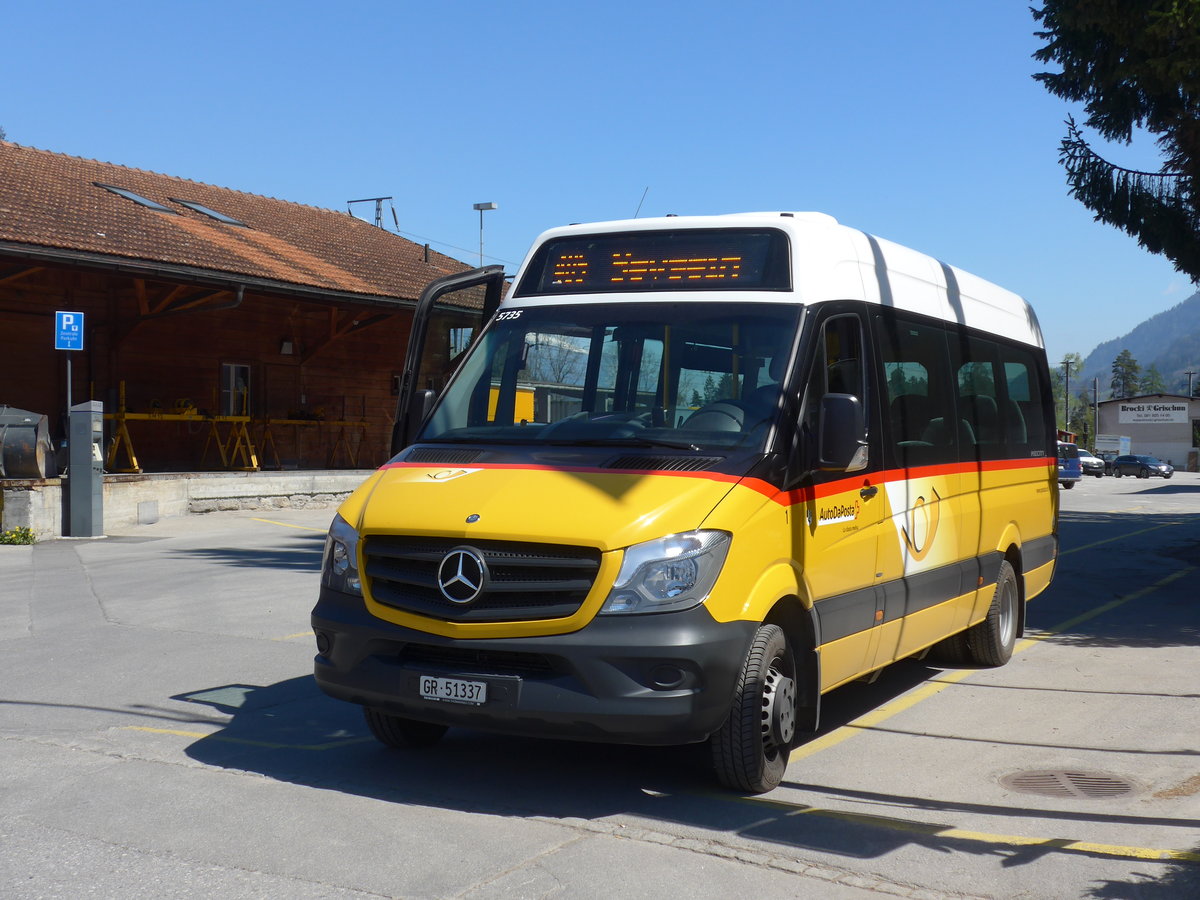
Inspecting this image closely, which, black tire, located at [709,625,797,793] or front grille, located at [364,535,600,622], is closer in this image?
front grille, located at [364,535,600,622]

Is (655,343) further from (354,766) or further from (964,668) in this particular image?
(964,668)

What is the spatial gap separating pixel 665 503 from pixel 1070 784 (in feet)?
8.17

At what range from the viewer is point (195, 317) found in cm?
2475

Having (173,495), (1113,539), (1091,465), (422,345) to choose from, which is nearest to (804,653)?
(422,345)

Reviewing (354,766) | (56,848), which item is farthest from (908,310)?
(56,848)

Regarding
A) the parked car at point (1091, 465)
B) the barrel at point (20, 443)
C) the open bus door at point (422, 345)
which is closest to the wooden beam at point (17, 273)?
the barrel at point (20, 443)

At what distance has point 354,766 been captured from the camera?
6066 mm

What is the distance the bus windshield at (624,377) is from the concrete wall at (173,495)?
1218cm

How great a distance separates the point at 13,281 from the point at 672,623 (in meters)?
19.7

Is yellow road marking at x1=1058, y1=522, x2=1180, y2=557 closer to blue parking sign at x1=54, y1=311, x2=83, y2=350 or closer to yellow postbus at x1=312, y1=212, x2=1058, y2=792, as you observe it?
yellow postbus at x1=312, y1=212, x2=1058, y2=792

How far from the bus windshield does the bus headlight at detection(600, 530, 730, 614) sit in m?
0.78

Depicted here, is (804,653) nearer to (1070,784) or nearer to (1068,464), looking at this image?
(1070,784)

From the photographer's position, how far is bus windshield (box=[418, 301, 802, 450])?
19.5 feet

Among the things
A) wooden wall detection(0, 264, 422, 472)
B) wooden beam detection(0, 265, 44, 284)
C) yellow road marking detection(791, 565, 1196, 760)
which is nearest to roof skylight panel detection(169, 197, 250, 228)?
wooden wall detection(0, 264, 422, 472)
